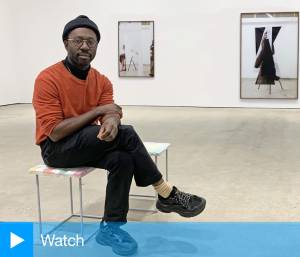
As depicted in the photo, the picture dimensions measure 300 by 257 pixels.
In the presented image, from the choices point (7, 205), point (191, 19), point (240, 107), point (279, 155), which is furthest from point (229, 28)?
point (7, 205)

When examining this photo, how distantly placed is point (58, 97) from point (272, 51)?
23.6 ft

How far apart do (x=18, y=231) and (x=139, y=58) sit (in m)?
7.41

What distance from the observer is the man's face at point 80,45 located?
97.7 inches

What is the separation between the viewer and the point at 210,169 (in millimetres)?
4137

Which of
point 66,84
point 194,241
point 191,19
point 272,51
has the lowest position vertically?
point 194,241

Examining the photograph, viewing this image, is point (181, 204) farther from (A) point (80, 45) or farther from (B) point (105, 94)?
(A) point (80, 45)

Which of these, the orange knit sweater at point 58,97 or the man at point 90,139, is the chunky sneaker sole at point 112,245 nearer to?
the man at point 90,139

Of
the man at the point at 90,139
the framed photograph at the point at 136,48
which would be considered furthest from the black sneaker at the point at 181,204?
the framed photograph at the point at 136,48

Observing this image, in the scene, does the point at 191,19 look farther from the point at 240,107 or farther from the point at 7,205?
the point at 7,205

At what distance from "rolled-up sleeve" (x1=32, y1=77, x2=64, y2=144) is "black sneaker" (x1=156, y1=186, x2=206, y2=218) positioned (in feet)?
2.40

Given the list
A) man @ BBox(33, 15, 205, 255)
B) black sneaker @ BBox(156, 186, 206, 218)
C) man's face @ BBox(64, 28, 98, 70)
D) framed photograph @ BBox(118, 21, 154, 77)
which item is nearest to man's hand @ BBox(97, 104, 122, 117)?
man @ BBox(33, 15, 205, 255)

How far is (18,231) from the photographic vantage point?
8.76 ft

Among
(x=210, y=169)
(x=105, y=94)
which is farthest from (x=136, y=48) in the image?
(x=105, y=94)

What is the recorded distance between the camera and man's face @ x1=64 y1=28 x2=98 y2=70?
248cm
